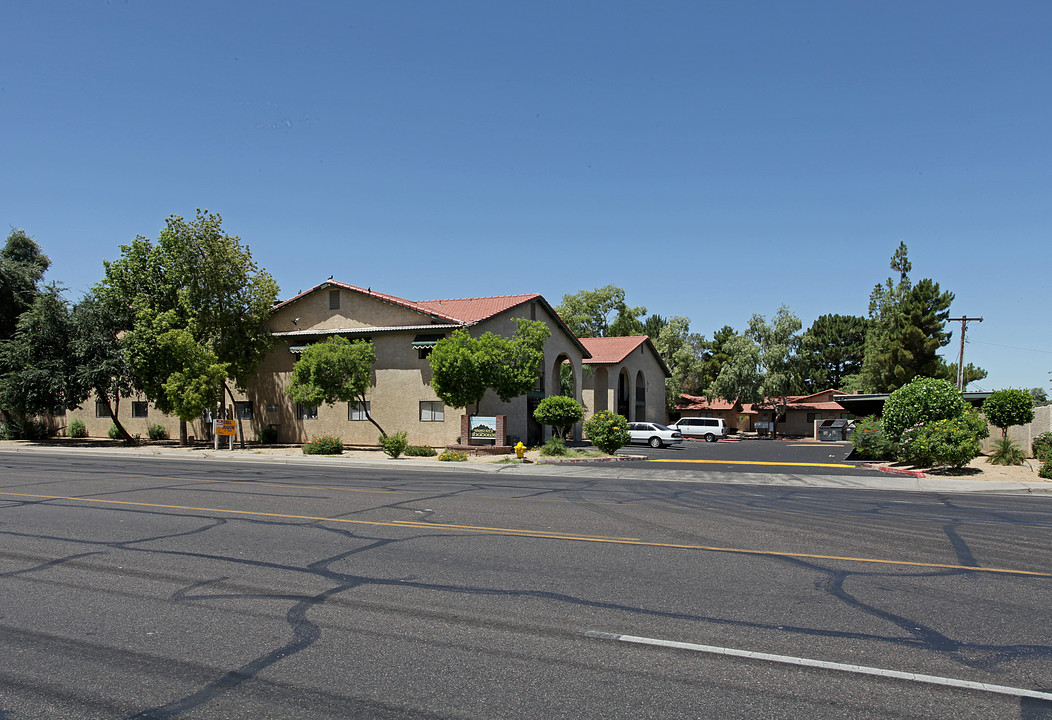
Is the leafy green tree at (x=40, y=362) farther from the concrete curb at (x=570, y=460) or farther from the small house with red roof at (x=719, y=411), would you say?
the small house with red roof at (x=719, y=411)

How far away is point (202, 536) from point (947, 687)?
29.1 feet

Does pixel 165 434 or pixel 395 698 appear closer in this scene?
pixel 395 698

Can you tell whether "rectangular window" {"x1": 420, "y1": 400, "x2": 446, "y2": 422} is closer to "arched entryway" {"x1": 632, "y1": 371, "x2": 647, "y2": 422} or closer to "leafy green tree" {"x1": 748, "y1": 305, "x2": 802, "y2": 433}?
"arched entryway" {"x1": 632, "y1": 371, "x2": 647, "y2": 422}

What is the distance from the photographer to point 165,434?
4084 cm

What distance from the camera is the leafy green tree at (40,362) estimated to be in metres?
35.5

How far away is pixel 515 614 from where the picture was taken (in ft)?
20.4

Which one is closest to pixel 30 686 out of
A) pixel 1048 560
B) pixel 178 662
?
pixel 178 662

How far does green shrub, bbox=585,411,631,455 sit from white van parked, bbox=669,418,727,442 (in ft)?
82.0

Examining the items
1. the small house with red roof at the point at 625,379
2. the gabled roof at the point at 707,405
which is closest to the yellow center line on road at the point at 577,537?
the small house with red roof at the point at 625,379

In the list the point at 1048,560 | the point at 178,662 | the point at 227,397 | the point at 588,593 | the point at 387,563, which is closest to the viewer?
the point at 178,662

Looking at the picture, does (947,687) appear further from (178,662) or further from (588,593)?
(178,662)

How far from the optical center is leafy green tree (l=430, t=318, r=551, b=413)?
29875mm

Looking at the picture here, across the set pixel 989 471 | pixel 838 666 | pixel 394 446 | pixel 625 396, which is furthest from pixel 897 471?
pixel 625 396

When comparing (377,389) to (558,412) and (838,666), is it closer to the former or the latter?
(558,412)
